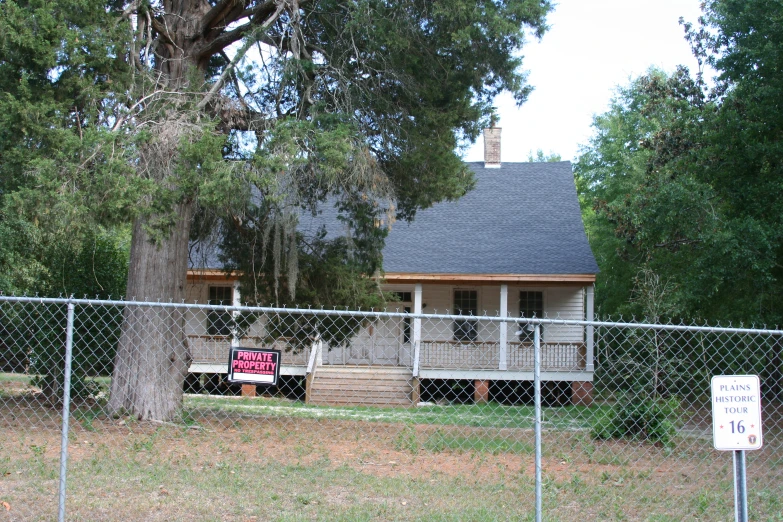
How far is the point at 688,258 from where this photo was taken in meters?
17.5

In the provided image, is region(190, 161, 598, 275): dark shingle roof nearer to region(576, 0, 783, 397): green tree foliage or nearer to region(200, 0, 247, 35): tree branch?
region(576, 0, 783, 397): green tree foliage

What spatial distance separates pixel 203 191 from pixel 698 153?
397 inches

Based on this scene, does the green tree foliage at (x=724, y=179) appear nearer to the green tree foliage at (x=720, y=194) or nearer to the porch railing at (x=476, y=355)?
the green tree foliage at (x=720, y=194)

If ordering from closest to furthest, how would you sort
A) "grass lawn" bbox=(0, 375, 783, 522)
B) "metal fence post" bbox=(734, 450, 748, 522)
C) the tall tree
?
"metal fence post" bbox=(734, 450, 748, 522) < "grass lawn" bbox=(0, 375, 783, 522) < the tall tree

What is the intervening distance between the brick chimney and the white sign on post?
19.9m

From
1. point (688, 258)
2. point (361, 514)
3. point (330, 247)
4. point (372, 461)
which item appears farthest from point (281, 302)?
point (688, 258)

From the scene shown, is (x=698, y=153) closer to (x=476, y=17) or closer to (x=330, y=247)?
(x=476, y=17)

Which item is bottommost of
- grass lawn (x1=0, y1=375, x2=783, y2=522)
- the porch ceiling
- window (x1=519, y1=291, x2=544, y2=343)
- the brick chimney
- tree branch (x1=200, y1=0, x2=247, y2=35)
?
grass lawn (x1=0, y1=375, x2=783, y2=522)

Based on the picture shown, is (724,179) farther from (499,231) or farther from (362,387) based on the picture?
(362,387)

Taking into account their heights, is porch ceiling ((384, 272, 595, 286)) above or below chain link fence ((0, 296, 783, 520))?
above

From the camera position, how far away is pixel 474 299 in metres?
21.8

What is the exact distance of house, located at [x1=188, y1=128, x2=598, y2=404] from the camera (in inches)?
741

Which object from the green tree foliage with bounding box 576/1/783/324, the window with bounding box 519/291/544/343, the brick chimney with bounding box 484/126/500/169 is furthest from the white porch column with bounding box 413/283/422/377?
the brick chimney with bounding box 484/126/500/169

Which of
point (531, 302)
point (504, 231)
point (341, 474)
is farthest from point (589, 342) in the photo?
point (341, 474)
